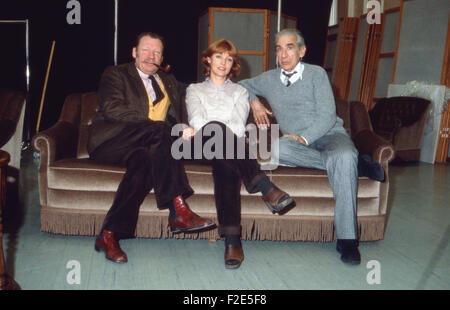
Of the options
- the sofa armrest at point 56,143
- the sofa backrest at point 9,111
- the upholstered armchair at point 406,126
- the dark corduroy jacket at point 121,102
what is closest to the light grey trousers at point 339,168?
the dark corduroy jacket at point 121,102

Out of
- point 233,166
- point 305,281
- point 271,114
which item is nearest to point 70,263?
point 233,166

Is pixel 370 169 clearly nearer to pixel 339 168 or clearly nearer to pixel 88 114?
pixel 339 168

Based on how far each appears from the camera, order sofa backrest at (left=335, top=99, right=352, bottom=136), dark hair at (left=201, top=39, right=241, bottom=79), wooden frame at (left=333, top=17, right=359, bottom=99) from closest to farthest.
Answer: dark hair at (left=201, top=39, right=241, bottom=79), sofa backrest at (left=335, top=99, right=352, bottom=136), wooden frame at (left=333, top=17, right=359, bottom=99)

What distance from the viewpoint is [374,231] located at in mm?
2514

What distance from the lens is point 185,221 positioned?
2.24 metres

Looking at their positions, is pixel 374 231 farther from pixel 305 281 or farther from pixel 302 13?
pixel 302 13

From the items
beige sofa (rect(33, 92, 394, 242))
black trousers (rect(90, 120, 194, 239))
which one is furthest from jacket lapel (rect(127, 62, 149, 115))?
beige sofa (rect(33, 92, 394, 242))

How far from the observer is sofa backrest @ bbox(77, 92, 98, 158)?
114 inches

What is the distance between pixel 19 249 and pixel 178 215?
0.83 metres

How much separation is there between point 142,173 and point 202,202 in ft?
1.25

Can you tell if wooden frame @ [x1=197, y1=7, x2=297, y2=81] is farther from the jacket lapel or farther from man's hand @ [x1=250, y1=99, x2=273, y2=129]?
the jacket lapel

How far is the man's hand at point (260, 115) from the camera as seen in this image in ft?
9.28

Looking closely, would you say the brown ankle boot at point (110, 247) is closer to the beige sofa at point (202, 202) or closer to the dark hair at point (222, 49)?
the beige sofa at point (202, 202)

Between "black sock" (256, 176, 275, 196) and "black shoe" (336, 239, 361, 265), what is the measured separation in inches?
18.7
